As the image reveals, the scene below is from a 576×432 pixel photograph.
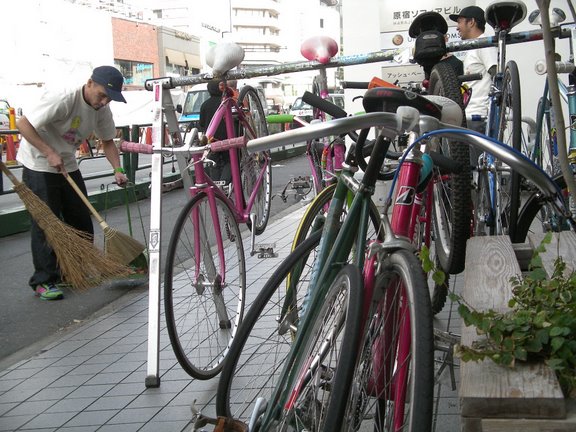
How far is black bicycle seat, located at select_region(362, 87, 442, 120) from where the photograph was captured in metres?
2.47

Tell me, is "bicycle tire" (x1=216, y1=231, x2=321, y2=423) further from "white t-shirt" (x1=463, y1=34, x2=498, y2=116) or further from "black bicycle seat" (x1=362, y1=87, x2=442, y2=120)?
"white t-shirt" (x1=463, y1=34, x2=498, y2=116)

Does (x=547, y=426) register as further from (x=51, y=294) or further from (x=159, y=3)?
(x=159, y=3)

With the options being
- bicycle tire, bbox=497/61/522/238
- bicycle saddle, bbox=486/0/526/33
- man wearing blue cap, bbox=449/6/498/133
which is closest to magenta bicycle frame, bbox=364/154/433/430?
bicycle tire, bbox=497/61/522/238

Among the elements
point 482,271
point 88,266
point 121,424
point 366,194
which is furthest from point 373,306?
point 88,266

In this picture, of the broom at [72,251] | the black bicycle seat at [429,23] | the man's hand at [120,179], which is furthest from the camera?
the broom at [72,251]

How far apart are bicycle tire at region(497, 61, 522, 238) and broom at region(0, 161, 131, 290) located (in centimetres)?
368

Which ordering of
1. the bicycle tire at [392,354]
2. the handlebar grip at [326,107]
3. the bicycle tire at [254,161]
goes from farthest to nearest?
the bicycle tire at [254,161] < the handlebar grip at [326,107] < the bicycle tire at [392,354]

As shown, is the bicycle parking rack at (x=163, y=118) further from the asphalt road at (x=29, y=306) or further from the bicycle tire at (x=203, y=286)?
the asphalt road at (x=29, y=306)

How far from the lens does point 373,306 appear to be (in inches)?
88.9

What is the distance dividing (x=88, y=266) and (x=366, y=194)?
4.85 meters

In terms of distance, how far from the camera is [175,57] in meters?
69.3

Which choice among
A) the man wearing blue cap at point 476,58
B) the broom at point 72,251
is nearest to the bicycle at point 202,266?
the broom at point 72,251

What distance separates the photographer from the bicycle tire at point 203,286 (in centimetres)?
420

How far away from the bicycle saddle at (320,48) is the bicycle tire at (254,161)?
1200 millimetres
